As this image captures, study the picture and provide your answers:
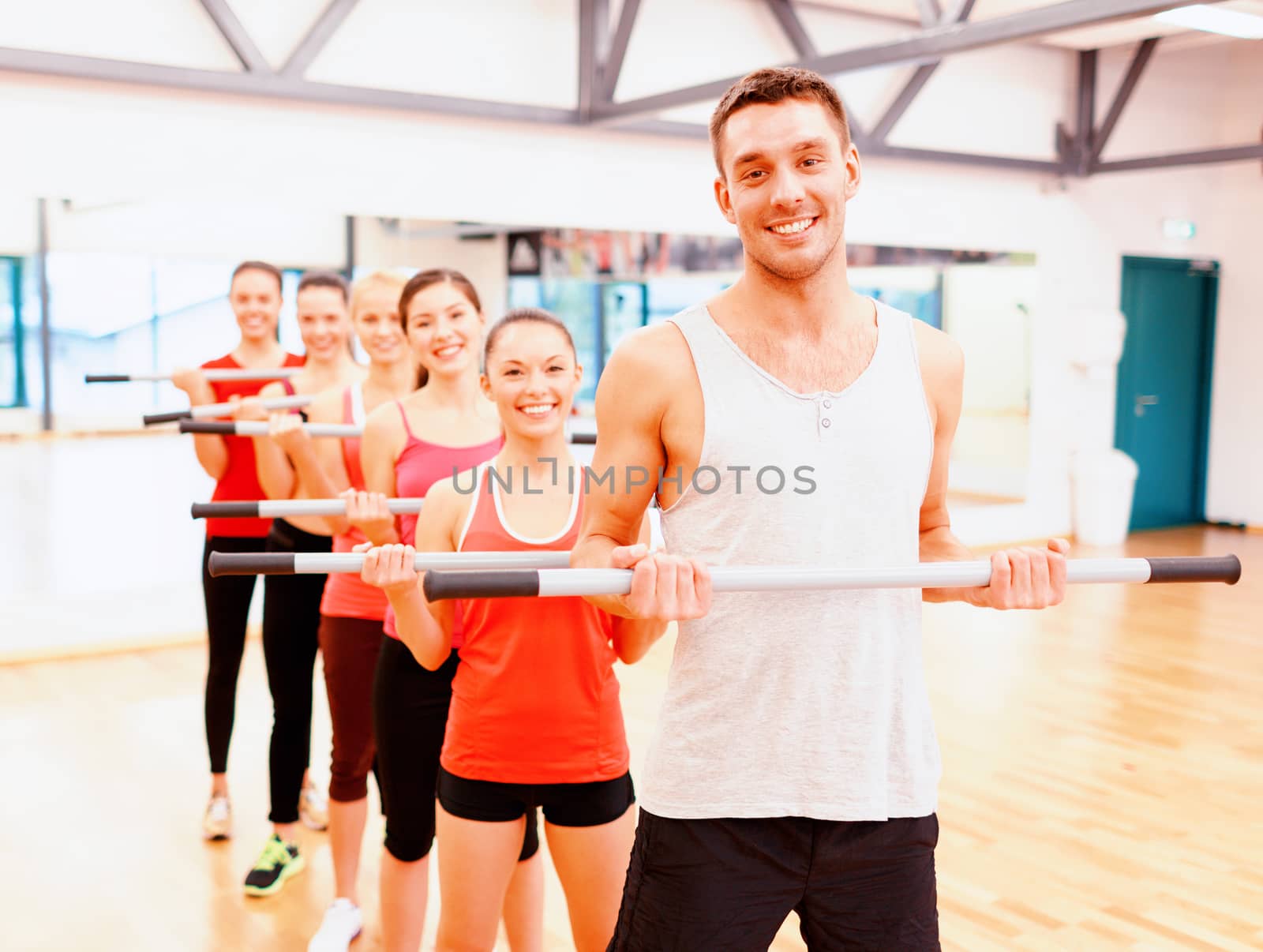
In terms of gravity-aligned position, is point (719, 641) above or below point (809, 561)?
below

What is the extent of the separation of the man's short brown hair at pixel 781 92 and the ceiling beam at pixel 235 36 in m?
4.23

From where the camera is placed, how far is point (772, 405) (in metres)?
1.44

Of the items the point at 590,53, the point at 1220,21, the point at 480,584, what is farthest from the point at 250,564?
the point at 1220,21

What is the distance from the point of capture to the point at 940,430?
1.59 meters

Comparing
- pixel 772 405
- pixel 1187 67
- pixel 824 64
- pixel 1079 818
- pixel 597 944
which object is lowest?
pixel 1079 818

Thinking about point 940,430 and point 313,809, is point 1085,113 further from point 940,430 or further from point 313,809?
point 940,430

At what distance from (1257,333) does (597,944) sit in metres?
8.85

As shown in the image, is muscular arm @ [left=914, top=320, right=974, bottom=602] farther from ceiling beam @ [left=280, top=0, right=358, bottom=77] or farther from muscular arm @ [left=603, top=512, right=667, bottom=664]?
ceiling beam @ [left=280, top=0, right=358, bottom=77]

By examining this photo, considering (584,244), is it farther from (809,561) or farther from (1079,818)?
Result: (809,561)

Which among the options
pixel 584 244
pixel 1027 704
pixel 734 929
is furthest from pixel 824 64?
pixel 734 929

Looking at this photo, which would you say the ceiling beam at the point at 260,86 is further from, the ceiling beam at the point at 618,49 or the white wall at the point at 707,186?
the ceiling beam at the point at 618,49

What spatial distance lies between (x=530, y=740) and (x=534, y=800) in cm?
10

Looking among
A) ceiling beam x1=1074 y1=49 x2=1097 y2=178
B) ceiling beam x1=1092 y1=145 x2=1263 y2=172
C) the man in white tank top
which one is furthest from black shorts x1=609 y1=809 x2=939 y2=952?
ceiling beam x1=1074 y1=49 x2=1097 y2=178

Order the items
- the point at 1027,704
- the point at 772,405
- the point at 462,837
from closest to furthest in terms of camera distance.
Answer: the point at 772,405
the point at 462,837
the point at 1027,704
